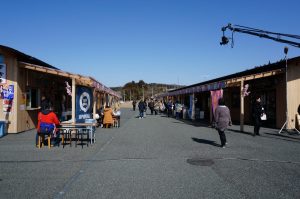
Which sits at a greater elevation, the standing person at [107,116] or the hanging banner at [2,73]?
the hanging banner at [2,73]

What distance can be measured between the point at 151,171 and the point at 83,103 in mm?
9789

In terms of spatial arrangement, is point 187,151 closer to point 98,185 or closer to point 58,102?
point 98,185

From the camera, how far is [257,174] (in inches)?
277

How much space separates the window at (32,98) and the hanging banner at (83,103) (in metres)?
2.74

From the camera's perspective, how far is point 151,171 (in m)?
7.36

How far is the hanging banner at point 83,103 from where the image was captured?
1575 centimetres

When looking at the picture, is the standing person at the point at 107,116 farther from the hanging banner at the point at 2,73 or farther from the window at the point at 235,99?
the window at the point at 235,99

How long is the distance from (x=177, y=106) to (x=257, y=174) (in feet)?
74.5

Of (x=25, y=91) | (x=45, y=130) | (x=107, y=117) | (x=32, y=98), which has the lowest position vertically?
(x=45, y=130)

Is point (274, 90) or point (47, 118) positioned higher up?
point (274, 90)

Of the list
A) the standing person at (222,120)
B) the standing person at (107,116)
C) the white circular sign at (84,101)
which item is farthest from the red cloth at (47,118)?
the standing person at (107,116)

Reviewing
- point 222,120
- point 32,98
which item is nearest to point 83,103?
point 32,98

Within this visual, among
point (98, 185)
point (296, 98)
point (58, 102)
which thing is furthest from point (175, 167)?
point (58, 102)

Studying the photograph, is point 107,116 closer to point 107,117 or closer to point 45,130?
point 107,117
